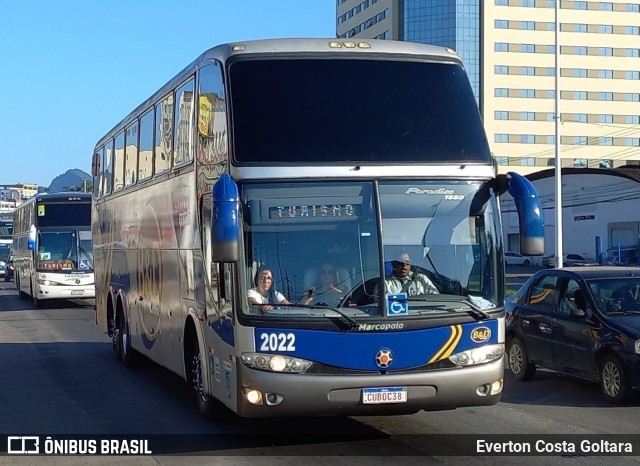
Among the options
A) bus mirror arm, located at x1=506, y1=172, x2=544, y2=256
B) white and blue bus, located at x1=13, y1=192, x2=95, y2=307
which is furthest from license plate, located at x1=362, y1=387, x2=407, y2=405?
white and blue bus, located at x1=13, y1=192, x2=95, y2=307

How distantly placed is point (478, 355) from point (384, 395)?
963 mm

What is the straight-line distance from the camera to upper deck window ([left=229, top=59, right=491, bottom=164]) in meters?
8.65

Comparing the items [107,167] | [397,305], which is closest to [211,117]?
[397,305]

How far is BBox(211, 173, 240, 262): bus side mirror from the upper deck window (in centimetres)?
46

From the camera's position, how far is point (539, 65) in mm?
109062

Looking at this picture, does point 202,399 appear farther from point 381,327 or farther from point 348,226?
point 348,226

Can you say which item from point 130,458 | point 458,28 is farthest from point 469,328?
point 458,28

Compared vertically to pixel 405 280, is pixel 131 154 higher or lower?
higher

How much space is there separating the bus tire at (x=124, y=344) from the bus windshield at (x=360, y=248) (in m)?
7.18

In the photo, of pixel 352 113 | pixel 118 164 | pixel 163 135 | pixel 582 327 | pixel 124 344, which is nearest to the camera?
pixel 352 113

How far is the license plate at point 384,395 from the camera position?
823 cm

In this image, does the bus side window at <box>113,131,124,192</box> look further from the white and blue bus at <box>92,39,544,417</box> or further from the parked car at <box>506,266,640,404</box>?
the parked car at <box>506,266,640,404</box>

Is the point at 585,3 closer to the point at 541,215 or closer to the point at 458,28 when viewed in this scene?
the point at 458,28

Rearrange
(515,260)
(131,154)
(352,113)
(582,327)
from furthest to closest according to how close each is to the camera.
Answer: (515,260) → (131,154) → (582,327) → (352,113)
